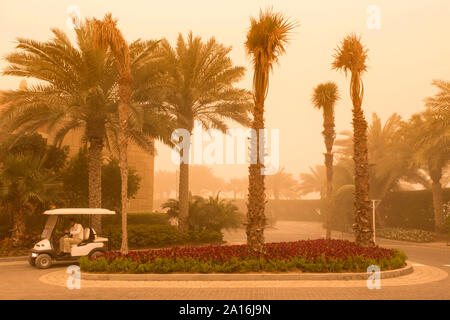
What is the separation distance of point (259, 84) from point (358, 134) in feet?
16.0

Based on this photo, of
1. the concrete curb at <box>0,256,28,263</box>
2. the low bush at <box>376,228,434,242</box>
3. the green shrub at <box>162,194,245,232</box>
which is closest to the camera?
the concrete curb at <box>0,256,28,263</box>

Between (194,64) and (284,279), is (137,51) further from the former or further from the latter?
(284,279)

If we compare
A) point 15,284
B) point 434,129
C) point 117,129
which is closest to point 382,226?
point 434,129

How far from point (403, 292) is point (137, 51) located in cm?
1557

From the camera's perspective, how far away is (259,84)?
52.7 feet

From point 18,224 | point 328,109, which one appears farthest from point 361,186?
point 18,224

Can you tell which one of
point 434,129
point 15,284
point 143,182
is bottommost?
point 15,284

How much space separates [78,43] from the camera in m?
20.9

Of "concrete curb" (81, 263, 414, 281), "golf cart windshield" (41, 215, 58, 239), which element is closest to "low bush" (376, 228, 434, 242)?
"concrete curb" (81, 263, 414, 281)

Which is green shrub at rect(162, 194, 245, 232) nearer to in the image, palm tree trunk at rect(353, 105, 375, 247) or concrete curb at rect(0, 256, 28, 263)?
concrete curb at rect(0, 256, 28, 263)

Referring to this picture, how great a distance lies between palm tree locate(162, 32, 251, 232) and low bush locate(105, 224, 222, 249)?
811mm

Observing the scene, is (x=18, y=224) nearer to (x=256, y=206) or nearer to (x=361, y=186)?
(x=256, y=206)

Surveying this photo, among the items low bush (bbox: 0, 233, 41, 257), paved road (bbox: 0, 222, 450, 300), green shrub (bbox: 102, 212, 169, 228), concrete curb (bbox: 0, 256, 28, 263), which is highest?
green shrub (bbox: 102, 212, 169, 228)

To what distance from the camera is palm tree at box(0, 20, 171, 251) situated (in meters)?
20.1
